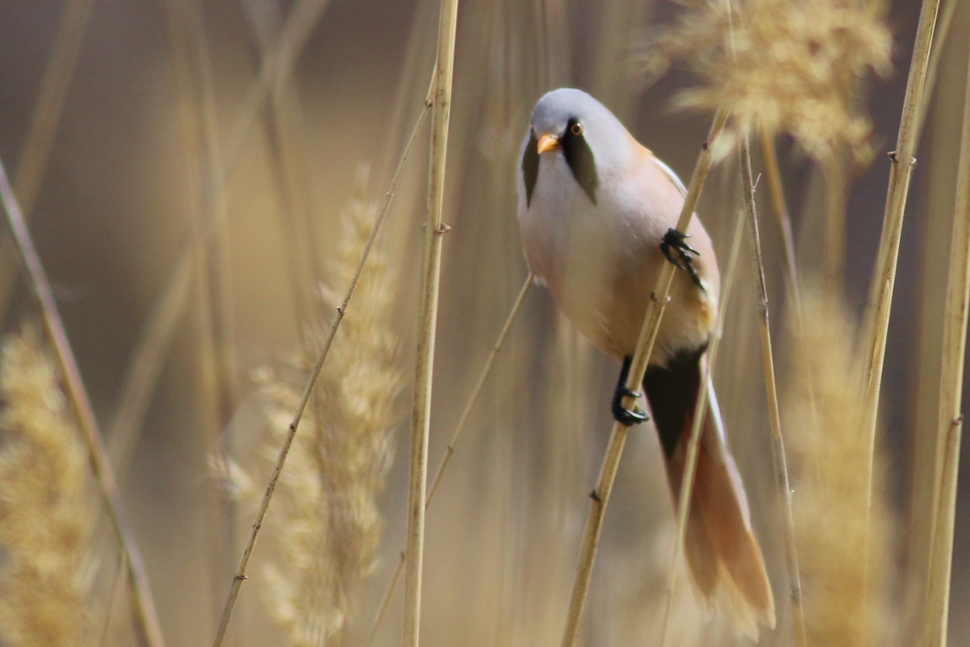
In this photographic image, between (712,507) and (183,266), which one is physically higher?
(183,266)

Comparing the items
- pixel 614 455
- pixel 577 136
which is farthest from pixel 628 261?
pixel 614 455

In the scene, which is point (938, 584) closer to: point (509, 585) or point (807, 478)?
point (807, 478)

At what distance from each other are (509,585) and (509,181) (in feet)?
1.94

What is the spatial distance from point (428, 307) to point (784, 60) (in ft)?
1.28

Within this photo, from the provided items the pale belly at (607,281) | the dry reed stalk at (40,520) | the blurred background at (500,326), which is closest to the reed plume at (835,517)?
the blurred background at (500,326)

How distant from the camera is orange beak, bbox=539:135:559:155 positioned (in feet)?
3.55

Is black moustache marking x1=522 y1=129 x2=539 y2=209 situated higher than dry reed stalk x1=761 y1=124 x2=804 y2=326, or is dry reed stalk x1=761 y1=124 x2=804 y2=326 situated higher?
black moustache marking x1=522 y1=129 x2=539 y2=209

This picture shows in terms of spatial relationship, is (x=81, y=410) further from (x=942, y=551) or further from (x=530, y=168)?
(x=942, y=551)

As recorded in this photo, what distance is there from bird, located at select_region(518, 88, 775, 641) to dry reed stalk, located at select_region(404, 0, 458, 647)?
11.5 inches

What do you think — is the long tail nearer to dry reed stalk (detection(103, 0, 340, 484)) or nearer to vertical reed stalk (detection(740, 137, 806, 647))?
vertical reed stalk (detection(740, 137, 806, 647))

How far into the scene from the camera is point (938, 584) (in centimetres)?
87

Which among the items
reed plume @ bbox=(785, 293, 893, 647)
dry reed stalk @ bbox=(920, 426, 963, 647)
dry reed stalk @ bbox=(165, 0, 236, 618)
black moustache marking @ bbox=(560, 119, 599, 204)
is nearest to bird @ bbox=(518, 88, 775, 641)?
black moustache marking @ bbox=(560, 119, 599, 204)

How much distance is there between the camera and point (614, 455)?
98 cm

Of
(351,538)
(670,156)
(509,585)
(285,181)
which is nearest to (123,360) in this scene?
(670,156)
